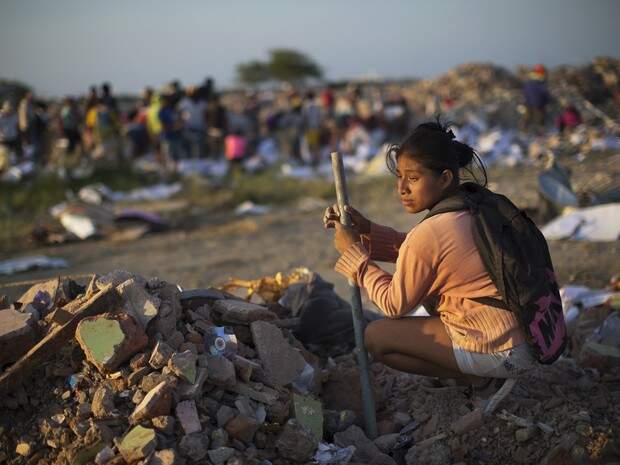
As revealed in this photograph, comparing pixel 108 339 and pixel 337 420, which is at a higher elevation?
pixel 108 339

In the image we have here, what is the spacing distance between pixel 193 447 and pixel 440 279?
122 cm

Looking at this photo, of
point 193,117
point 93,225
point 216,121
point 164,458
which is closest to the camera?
point 164,458

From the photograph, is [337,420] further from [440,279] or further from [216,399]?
[440,279]

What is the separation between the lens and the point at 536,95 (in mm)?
14570

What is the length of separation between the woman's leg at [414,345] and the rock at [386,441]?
1.04ft

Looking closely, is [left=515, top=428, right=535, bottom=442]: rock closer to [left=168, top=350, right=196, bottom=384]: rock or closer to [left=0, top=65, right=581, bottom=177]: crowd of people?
[left=168, top=350, right=196, bottom=384]: rock

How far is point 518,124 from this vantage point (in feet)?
55.1

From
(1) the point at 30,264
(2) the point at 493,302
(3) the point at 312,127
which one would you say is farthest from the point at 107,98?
(2) the point at 493,302

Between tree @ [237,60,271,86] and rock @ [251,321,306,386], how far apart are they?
38.2 m

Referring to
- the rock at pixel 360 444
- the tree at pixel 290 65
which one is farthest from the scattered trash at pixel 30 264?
the tree at pixel 290 65

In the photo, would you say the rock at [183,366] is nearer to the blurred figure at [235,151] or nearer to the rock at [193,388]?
the rock at [193,388]

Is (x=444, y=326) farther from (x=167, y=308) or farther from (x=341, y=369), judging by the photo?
(x=167, y=308)

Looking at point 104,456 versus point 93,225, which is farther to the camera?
point 93,225

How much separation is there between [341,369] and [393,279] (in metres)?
0.90
